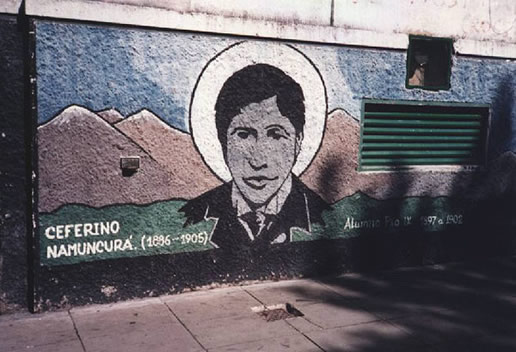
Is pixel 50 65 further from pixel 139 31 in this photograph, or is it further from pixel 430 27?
pixel 430 27

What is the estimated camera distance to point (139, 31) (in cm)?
466

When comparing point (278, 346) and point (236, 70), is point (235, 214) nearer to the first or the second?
point (236, 70)

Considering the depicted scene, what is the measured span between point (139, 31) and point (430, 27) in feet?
10.7

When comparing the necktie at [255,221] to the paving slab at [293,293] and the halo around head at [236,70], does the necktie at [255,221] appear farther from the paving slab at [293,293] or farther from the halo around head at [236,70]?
the paving slab at [293,293]

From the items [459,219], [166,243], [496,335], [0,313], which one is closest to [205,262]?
[166,243]

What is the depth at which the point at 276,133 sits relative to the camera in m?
5.35

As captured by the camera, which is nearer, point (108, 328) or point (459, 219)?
point (108, 328)

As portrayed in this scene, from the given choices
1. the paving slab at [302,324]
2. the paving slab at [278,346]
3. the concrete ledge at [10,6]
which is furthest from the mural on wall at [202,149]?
the paving slab at [278,346]

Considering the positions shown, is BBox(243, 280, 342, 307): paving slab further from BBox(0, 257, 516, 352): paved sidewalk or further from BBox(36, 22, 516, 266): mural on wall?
BBox(36, 22, 516, 266): mural on wall

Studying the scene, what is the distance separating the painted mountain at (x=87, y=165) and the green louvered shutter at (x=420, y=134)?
7.81 feet

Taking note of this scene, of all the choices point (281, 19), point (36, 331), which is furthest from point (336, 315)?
point (281, 19)

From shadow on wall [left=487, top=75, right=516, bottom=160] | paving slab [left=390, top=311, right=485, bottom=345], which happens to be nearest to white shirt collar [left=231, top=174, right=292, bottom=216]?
paving slab [left=390, top=311, right=485, bottom=345]

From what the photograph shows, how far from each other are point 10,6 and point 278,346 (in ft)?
11.4

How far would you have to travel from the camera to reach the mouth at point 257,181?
17.3 feet
